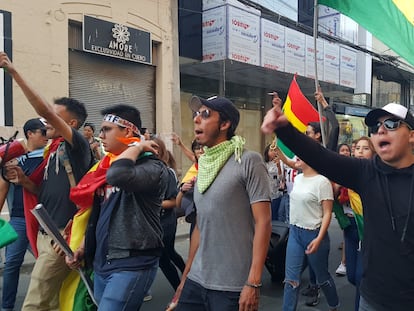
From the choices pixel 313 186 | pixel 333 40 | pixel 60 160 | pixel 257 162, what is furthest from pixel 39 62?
pixel 333 40

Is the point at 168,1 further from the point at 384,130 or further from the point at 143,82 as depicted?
the point at 384,130

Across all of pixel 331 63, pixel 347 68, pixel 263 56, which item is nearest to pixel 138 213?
pixel 263 56

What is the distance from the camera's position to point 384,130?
246 centimetres

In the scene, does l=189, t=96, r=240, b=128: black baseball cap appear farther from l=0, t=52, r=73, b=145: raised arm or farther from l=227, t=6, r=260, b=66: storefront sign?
l=227, t=6, r=260, b=66: storefront sign

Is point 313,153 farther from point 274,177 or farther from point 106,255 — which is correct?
point 274,177

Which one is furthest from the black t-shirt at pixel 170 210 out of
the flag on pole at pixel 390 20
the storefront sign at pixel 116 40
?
the storefront sign at pixel 116 40

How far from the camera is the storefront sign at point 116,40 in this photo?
32.2 feet

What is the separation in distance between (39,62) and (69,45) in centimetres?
93

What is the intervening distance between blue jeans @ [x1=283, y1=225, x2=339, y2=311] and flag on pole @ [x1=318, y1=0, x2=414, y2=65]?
5.74ft

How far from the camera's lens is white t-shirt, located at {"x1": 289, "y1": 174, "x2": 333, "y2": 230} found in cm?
437

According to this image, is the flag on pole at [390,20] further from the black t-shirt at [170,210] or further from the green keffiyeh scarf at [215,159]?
the black t-shirt at [170,210]

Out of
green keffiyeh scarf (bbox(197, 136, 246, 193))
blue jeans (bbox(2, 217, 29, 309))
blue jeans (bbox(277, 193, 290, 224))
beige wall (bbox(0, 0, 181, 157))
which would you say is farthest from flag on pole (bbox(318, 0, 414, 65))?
beige wall (bbox(0, 0, 181, 157))

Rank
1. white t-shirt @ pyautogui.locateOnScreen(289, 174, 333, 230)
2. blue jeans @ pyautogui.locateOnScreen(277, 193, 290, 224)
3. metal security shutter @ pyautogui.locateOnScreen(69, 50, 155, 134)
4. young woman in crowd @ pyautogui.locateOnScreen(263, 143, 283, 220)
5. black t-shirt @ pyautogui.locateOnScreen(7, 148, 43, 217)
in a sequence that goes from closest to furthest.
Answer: white t-shirt @ pyautogui.locateOnScreen(289, 174, 333, 230)
black t-shirt @ pyautogui.locateOnScreen(7, 148, 43, 217)
blue jeans @ pyautogui.locateOnScreen(277, 193, 290, 224)
young woman in crowd @ pyautogui.locateOnScreen(263, 143, 283, 220)
metal security shutter @ pyautogui.locateOnScreen(69, 50, 155, 134)

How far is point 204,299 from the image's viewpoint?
9.18 ft
